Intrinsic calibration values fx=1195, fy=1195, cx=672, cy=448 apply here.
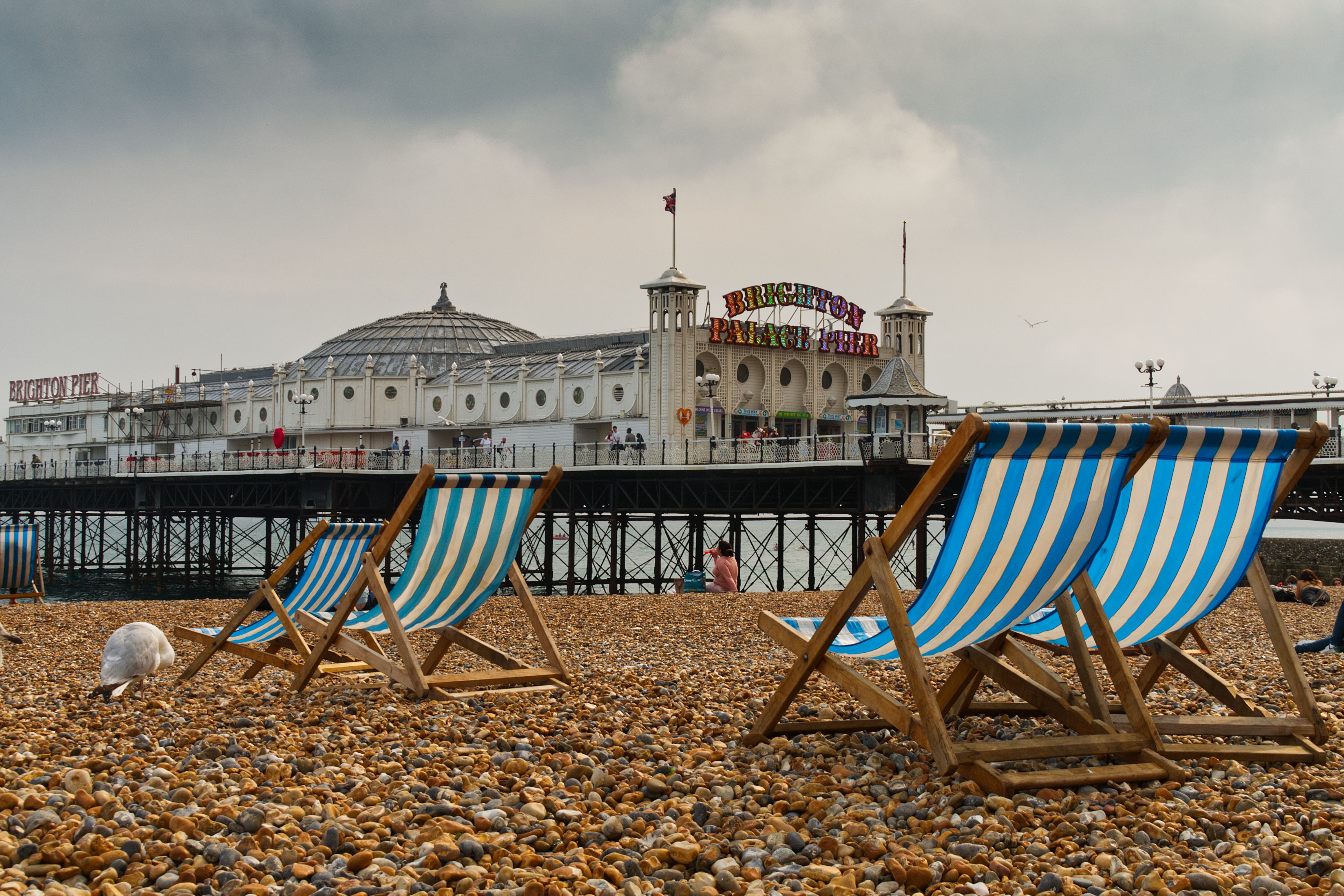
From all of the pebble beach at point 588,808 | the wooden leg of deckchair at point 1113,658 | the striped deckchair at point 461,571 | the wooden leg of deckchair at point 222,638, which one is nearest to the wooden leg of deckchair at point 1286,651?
the pebble beach at point 588,808

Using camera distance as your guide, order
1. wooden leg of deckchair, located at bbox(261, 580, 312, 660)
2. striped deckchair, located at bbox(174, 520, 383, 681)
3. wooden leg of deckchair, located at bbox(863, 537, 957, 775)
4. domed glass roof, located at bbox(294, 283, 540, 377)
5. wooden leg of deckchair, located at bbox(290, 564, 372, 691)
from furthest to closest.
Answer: domed glass roof, located at bbox(294, 283, 540, 377)
striped deckchair, located at bbox(174, 520, 383, 681)
wooden leg of deckchair, located at bbox(261, 580, 312, 660)
wooden leg of deckchair, located at bbox(290, 564, 372, 691)
wooden leg of deckchair, located at bbox(863, 537, 957, 775)

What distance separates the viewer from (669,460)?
28688 millimetres

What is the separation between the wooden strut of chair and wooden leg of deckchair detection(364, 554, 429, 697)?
2.73 ft

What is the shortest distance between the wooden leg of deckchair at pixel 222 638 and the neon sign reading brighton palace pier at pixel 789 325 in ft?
85.0

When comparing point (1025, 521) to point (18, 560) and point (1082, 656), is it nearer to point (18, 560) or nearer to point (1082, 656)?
point (1082, 656)

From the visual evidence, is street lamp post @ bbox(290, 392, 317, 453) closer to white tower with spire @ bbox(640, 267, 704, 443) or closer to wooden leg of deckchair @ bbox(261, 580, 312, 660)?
white tower with spire @ bbox(640, 267, 704, 443)

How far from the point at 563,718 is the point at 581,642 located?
175 inches

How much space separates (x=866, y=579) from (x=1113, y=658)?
36.2 inches

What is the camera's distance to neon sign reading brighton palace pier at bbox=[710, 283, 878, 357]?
33.3m

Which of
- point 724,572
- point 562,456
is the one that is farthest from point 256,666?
point 562,456

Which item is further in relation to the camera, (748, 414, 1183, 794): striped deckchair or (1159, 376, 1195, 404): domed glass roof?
(1159, 376, 1195, 404): domed glass roof

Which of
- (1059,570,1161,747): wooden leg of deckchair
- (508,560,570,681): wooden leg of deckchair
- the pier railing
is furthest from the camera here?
the pier railing

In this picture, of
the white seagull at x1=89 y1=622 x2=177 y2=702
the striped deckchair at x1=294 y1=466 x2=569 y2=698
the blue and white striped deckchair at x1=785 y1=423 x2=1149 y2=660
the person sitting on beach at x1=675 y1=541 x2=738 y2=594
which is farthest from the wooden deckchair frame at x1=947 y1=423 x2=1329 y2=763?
the person sitting on beach at x1=675 y1=541 x2=738 y2=594

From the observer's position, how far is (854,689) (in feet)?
15.1
